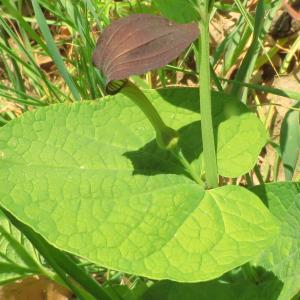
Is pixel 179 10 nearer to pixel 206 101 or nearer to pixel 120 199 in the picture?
pixel 206 101

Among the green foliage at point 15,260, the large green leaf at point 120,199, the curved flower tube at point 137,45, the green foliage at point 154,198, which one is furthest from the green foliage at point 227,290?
the curved flower tube at point 137,45

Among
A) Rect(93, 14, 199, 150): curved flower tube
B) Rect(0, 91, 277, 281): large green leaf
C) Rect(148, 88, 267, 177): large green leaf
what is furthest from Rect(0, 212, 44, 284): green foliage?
Rect(93, 14, 199, 150): curved flower tube

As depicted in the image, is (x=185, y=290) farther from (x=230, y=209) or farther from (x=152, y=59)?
(x=152, y=59)

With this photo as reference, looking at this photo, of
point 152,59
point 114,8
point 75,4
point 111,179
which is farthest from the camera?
point 114,8

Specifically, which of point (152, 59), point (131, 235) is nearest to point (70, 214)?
point (131, 235)

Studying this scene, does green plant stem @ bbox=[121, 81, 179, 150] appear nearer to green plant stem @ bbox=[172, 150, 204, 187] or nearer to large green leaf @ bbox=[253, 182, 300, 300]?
green plant stem @ bbox=[172, 150, 204, 187]

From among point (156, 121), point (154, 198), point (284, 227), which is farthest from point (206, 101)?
point (284, 227)
